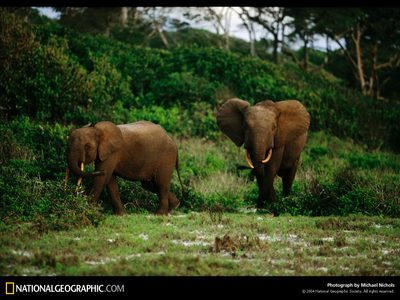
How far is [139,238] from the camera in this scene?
981 cm

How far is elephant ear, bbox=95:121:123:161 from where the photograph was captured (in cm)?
1185

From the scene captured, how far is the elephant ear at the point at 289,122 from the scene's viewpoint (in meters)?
13.9

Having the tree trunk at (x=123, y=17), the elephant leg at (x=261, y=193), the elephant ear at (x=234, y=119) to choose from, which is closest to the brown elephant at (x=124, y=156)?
the elephant ear at (x=234, y=119)

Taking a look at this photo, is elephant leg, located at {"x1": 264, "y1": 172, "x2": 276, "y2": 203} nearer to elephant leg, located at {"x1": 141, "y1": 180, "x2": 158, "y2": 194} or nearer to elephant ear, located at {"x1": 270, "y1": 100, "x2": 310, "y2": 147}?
elephant ear, located at {"x1": 270, "y1": 100, "x2": 310, "y2": 147}

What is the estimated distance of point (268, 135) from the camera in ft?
43.7

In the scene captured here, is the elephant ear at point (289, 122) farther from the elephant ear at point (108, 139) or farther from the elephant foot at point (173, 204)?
the elephant ear at point (108, 139)

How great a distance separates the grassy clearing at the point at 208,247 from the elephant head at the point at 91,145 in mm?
1076

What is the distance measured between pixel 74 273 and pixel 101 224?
3.38 metres

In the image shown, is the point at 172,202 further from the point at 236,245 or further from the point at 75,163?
the point at 236,245

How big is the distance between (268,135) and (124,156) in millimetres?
2930

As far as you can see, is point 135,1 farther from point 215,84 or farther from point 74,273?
point 74,273

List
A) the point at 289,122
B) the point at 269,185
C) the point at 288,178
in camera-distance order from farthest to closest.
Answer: the point at 288,178 → the point at 289,122 → the point at 269,185
